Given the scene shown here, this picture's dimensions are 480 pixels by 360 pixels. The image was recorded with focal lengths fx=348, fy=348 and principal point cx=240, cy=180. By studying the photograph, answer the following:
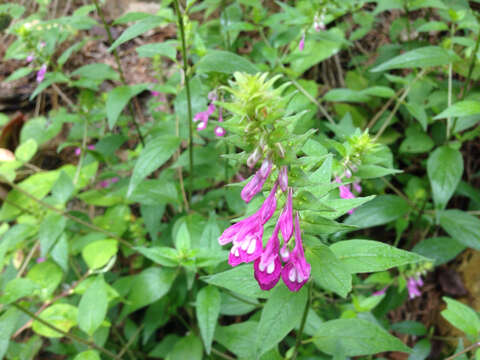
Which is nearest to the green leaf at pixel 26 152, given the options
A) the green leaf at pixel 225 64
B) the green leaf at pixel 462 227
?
the green leaf at pixel 225 64

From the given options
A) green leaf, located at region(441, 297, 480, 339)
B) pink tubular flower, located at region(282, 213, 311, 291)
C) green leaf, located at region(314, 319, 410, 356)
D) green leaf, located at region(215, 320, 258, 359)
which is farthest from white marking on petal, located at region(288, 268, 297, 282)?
green leaf, located at region(441, 297, 480, 339)

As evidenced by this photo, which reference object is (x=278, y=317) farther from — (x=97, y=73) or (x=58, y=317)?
(x=97, y=73)

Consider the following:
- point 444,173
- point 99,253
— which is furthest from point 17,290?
point 444,173

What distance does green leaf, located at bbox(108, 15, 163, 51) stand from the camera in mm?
1900

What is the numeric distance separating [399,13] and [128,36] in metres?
3.90

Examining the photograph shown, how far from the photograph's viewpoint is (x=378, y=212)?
8.58ft

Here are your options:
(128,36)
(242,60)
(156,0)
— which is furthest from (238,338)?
(156,0)

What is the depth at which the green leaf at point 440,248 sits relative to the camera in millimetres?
2701

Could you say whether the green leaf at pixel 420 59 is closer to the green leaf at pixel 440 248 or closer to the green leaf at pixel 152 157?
Result: the green leaf at pixel 440 248

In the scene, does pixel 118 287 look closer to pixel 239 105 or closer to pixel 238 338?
pixel 238 338

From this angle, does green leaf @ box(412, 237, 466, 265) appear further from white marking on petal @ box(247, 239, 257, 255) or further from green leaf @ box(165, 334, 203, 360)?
white marking on petal @ box(247, 239, 257, 255)

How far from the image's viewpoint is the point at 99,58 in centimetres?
508

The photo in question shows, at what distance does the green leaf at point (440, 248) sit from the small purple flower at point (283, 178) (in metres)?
2.14

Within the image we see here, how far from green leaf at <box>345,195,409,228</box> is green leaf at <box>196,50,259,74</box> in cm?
132
